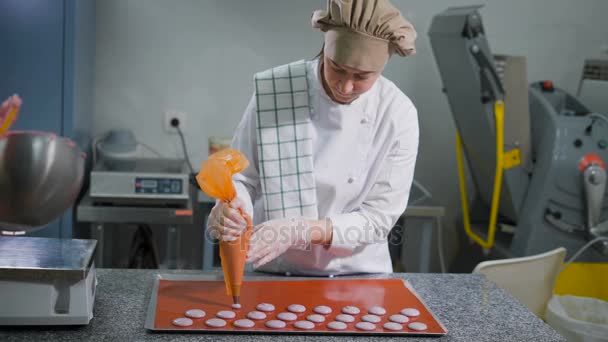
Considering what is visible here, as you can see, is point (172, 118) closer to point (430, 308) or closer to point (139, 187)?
point (139, 187)

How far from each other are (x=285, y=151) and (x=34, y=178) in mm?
838

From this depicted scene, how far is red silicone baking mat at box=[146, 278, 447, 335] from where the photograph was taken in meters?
1.40

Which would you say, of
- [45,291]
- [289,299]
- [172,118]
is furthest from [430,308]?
[172,118]

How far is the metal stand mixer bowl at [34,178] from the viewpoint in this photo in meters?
0.98

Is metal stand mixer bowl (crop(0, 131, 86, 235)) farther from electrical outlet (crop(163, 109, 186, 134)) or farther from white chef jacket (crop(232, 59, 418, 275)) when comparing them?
electrical outlet (crop(163, 109, 186, 134))

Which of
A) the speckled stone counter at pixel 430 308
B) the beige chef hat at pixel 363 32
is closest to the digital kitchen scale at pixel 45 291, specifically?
the speckled stone counter at pixel 430 308

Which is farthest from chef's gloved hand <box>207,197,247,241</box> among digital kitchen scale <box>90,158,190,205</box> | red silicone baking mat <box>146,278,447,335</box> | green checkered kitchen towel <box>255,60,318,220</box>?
digital kitchen scale <box>90,158,190,205</box>

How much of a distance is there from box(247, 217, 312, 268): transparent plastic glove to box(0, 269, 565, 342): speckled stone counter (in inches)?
9.5

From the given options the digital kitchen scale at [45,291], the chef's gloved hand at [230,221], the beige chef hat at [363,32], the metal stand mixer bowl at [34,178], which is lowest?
the digital kitchen scale at [45,291]

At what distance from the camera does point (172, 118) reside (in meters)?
3.45

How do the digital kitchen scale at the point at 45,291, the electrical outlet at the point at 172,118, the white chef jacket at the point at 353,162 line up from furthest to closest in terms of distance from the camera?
1. the electrical outlet at the point at 172,118
2. the white chef jacket at the point at 353,162
3. the digital kitchen scale at the point at 45,291

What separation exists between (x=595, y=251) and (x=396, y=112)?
152 cm

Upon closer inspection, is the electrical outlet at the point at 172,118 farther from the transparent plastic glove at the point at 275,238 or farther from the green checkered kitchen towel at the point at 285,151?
the transparent plastic glove at the point at 275,238

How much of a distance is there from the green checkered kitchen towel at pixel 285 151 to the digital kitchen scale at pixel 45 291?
525mm
